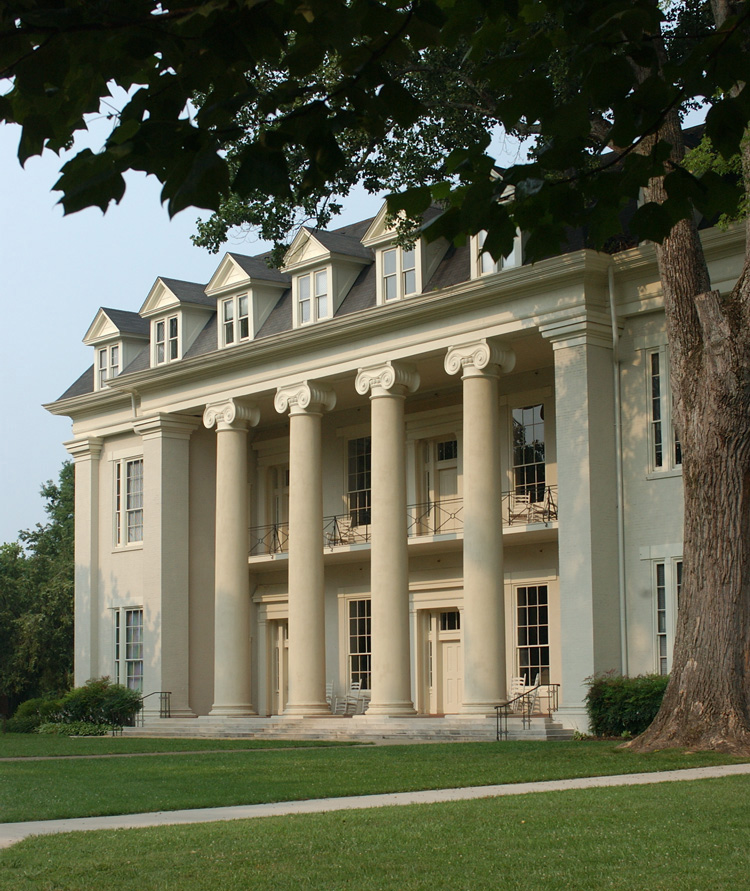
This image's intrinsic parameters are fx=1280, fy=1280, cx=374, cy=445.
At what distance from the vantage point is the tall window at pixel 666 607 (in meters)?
25.6

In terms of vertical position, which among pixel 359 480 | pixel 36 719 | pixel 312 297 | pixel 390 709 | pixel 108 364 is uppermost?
pixel 312 297

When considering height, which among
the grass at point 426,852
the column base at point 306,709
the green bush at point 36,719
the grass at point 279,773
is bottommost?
the green bush at point 36,719

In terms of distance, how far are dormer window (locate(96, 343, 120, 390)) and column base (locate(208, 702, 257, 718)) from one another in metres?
12.1

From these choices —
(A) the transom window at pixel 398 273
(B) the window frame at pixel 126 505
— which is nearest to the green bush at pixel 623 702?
(A) the transom window at pixel 398 273

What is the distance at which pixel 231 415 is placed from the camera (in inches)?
1357

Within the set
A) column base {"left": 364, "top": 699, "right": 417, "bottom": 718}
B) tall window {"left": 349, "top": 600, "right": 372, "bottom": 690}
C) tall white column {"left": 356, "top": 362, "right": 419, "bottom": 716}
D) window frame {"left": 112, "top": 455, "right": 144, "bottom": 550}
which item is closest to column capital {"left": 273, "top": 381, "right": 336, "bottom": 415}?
tall white column {"left": 356, "top": 362, "right": 419, "bottom": 716}

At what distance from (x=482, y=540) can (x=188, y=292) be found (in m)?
14.7

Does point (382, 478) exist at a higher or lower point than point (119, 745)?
higher

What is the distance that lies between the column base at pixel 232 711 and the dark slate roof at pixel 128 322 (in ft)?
42.9

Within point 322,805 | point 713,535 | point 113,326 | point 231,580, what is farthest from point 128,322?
point 322,805

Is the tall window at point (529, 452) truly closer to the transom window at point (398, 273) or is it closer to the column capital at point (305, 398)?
the transom window at point (398, 273)

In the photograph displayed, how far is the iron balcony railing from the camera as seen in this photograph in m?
30.9

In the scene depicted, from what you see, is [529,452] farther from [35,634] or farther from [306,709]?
[35,634]

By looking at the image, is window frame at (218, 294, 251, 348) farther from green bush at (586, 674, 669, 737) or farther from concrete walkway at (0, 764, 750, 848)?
concrete walkway at (0, 764, 750, 848)
